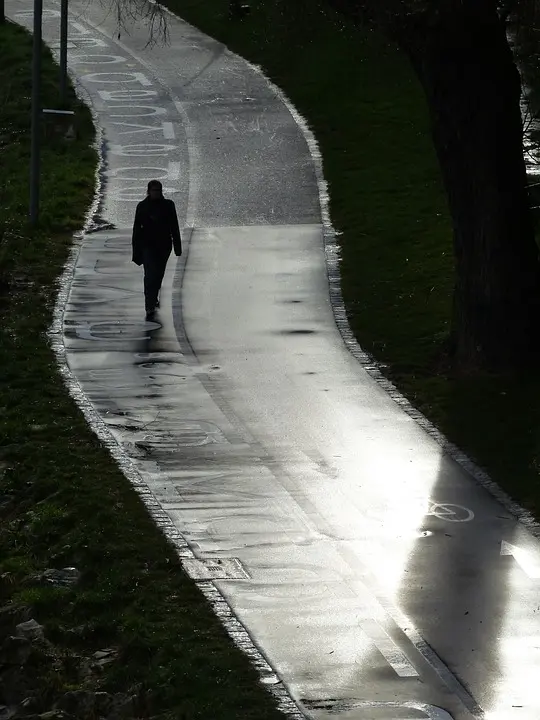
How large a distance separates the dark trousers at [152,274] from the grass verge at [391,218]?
94.3 inches

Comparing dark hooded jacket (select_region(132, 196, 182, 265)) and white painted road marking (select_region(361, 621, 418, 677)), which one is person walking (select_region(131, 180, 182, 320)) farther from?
white painted road marking (select_region(361, 621, 418, 677))

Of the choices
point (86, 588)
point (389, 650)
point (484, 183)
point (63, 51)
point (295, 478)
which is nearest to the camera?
point (389, 650)

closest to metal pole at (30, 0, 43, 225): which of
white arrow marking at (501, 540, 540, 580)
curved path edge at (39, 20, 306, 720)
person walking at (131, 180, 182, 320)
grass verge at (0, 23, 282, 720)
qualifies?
curved path edge at (39, 20, 306, 720)

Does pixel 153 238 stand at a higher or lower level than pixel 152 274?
higher

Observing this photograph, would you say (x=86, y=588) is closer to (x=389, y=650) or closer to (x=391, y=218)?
(x=389, y=650)

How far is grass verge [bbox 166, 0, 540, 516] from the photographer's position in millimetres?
14883

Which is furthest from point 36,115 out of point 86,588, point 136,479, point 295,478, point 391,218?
point 86,588

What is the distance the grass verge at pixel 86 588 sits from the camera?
9383mm

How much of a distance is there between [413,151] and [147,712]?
19.9 m

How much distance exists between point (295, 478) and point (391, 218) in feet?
35.2

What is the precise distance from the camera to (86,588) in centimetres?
1117

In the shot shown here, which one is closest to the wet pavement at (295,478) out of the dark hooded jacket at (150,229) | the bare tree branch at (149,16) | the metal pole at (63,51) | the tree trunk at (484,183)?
the dark hooded jacket at (150,229)

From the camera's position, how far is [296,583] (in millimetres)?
11039

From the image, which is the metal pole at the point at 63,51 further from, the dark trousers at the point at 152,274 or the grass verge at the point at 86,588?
the grass verge at the point at 86,588
